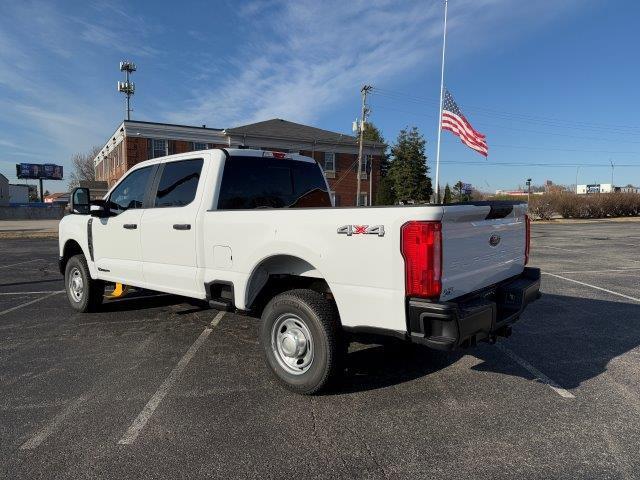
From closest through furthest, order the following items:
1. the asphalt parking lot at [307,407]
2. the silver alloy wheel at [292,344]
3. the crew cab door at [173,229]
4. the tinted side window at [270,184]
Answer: the asphalt parking lot at [307,407], the silver alloy wheel at [292,344], the crew cab door at [173,229], the tinted side window at [270,184]

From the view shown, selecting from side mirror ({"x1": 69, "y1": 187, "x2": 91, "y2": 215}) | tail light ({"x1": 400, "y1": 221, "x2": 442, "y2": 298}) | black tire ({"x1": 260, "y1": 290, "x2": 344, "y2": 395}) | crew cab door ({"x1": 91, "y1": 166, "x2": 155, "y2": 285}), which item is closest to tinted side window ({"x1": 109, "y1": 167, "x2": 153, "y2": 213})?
crew cab door ({"x1": 91, "y1": 166, "x2": 155, "y2": 285})

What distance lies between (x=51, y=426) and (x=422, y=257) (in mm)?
2907

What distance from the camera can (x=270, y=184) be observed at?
5.22 meters

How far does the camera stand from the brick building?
107ft

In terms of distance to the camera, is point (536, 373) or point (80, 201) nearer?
point (536, 373)

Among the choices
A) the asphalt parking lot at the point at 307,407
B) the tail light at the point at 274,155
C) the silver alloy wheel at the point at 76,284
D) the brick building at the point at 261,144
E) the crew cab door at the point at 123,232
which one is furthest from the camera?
the brick building at the point at 261,144

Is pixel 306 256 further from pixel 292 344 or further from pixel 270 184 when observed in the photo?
pixel 270 184

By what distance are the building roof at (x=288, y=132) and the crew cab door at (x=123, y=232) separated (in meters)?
30.1

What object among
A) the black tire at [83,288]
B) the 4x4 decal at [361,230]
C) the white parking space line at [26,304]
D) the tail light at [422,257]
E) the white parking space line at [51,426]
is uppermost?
the 4x4 decal at [361,230]

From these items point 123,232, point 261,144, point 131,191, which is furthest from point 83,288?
point 261,144

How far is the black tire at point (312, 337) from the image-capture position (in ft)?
11.8

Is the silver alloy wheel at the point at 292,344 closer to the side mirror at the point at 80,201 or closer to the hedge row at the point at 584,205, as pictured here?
the side mirror at the point at 80,201

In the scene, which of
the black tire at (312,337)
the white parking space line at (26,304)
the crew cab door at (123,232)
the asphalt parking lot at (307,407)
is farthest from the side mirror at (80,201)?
the black tire at (312,337)

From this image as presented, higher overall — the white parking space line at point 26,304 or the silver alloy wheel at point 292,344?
the silver alloy wheel at point 292,344
